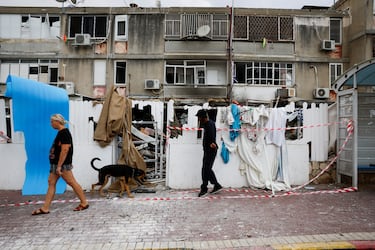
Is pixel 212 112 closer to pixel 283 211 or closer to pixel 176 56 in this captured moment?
pixel 283 211

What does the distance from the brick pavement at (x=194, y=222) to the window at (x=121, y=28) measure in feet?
53.9

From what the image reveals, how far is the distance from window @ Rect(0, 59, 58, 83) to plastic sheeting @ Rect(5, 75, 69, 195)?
15.9 meters

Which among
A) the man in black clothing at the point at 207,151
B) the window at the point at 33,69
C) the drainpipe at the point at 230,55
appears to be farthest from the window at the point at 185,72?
the man in black clothing at the point at 207,151

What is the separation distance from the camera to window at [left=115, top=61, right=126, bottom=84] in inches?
840

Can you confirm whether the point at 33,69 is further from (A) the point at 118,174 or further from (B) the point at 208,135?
(B) the point at 208,135

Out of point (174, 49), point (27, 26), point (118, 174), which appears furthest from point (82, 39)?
point (118, 174)

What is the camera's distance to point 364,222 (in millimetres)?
5105

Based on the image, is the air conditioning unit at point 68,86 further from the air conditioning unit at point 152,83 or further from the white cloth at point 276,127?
the white cloth at point 276,127

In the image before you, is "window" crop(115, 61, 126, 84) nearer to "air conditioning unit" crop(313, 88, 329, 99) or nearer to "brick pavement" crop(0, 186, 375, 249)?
"air conditioning unit" crop(313, 88, 329, 99)

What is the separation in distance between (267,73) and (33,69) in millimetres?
A: 17586

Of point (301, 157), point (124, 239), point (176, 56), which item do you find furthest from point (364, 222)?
point (176, 56)

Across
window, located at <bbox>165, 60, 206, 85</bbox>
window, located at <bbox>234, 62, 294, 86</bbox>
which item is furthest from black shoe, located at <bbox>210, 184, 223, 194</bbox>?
window, located at <bbox>234, 62, 294, 86</bbox>

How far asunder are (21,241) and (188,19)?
19.5 m

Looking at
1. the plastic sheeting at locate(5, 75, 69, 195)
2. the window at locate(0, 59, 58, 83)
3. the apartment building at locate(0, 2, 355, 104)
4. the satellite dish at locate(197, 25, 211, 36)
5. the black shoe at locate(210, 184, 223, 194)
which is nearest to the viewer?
the plastic sheeting at locate(5, 75, 69, 195)
